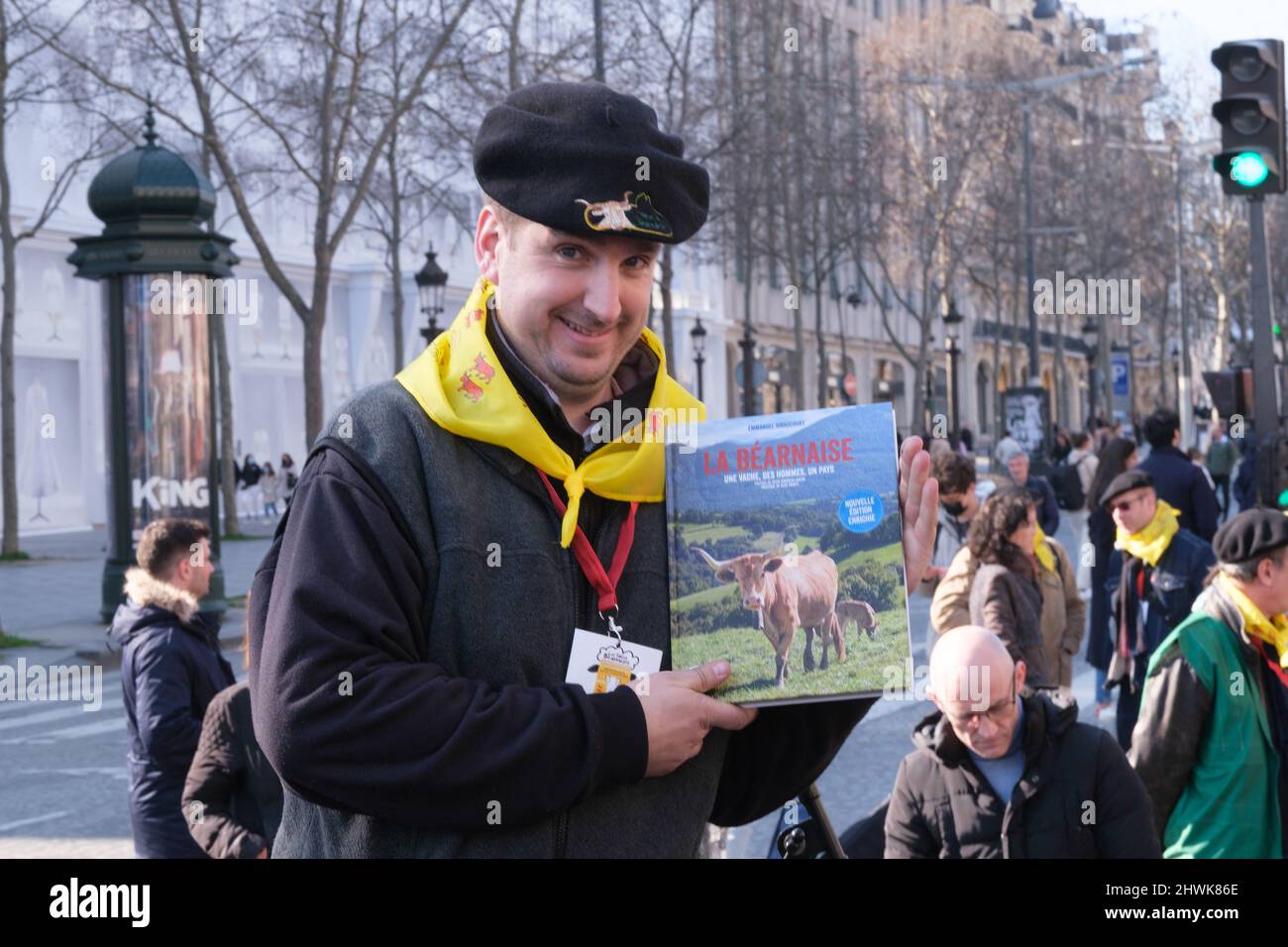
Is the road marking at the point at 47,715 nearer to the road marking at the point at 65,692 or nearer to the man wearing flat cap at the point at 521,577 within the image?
the road marking at the point at 65,692

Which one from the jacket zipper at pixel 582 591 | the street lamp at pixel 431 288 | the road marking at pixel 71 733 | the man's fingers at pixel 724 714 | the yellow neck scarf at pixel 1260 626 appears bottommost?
the road marking at pixel 71 733

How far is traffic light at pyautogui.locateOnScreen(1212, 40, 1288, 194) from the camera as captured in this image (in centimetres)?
905

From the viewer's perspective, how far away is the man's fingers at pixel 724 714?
7.35 ft

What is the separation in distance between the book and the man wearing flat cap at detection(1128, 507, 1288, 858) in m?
3.14

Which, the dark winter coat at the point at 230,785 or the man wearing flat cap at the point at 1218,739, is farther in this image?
the dark winter coat at the point at 230,785

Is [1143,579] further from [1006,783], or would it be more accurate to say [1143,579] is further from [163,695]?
[163,695]

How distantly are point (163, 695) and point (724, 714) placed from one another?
4102 mm

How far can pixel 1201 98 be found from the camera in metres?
55.9

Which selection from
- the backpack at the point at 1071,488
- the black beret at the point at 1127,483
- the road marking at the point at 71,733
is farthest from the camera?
the backpack at the point at 1071,488

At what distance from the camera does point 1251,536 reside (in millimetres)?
5633

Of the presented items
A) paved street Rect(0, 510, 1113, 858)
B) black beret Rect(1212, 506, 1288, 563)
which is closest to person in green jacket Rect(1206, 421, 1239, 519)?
paved street Rect(0, 510, 1113, 858)

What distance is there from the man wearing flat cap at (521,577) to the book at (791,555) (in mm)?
37

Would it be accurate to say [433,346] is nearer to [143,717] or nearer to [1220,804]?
[1220,804]

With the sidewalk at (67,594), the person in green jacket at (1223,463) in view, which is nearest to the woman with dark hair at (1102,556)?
the sidewalk at (67,594)
